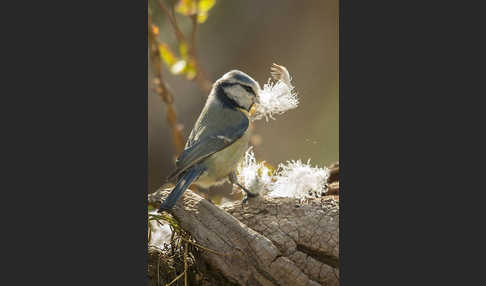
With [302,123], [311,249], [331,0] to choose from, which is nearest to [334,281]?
[311,249]

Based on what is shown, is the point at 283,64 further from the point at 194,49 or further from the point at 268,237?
the point at 268,237

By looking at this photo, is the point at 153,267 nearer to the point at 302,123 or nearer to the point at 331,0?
the point at 302,123

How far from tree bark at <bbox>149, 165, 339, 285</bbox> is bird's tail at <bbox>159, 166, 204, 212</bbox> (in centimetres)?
9

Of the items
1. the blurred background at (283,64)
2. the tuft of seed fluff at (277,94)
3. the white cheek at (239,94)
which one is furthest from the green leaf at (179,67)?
the tuft of seed fluff at (277,94)

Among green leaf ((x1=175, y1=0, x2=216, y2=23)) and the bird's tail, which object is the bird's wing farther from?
green leaf ((x1=175, y1=0, x2=216, y2=23))

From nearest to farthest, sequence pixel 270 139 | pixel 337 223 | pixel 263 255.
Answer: pixel 263 255
pixel 337 223
pixel 270 139

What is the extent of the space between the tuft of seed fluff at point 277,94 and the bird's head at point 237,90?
0.17 feet

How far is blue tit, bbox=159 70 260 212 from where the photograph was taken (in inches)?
107

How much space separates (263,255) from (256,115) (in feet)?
2.60

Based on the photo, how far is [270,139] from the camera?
9.42 ft

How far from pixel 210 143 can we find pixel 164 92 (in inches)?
18.5

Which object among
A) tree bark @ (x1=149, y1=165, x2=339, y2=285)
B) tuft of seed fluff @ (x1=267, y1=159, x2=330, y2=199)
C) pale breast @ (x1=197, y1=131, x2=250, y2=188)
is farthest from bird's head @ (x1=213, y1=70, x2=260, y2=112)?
tree bark @ (x1=149, y1=165, x2=339, y2=285)

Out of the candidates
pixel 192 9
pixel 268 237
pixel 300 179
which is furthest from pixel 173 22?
pixel 268 237

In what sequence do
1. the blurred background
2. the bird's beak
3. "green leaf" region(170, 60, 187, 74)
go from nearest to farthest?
the blurred background, the bird's beak, "green leaf" region(170, 60, 187, 74)
